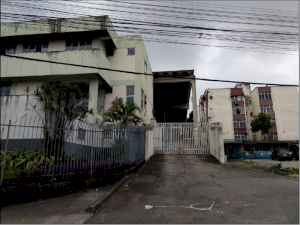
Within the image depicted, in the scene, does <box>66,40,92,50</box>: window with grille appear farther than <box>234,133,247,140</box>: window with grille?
No

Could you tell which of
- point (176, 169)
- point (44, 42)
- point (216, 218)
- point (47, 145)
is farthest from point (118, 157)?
point (44, 42)

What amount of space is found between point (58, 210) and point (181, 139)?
1134 centimetres

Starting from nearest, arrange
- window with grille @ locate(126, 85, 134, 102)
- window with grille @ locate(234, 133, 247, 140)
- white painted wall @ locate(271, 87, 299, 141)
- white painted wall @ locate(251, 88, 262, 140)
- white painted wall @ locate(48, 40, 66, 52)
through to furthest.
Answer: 1. white painted wall @ locate(48, 40, 66, 52)
2. window with grille @ locate(126, 85, 134, 102)
3. white painted wall @ locate(271, 87, 299, 141)
4. window with grille @ locate(234, 133, 247, 140)
5. white painted wall @ locate(251, 88, 262, 140)

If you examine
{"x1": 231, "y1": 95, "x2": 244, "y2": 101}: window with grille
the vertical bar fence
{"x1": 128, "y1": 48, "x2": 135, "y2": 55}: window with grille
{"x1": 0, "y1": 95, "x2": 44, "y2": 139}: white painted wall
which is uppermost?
{"x1": 231, "y1": 95, "x2": 244, "y2": 101}: window with grille

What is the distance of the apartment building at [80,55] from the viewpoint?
11883mm

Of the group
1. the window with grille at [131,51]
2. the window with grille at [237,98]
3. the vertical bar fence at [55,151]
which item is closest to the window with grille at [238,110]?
the window with grille at [237,98]

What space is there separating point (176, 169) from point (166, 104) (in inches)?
1008

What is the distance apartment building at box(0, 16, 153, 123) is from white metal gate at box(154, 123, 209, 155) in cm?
308

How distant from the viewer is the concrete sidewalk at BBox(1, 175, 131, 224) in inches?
151

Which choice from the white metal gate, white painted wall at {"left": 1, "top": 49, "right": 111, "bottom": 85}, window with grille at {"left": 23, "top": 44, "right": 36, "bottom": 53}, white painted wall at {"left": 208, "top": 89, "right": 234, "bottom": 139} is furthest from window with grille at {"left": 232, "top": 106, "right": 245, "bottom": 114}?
window with grille at {"left": 23, "top": 44, "right": 36, "bottom": 53}

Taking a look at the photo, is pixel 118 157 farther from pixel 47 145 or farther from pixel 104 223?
pixel 104 223

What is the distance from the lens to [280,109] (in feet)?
127

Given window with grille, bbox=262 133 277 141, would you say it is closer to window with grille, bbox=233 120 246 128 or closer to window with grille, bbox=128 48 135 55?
window with grille, bbox=233 120 246 128

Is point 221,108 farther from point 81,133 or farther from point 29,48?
point 81,133
